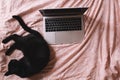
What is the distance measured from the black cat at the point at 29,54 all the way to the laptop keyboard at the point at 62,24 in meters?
0.09

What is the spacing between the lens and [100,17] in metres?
1.54

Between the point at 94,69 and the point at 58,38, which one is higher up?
the point at 58,38

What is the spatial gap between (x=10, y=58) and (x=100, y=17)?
0.64 meters

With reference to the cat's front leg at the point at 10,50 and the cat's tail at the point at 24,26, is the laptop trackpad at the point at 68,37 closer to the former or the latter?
the cat's tail at the point at 24,26

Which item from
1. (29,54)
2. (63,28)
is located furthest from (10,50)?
(63,28)

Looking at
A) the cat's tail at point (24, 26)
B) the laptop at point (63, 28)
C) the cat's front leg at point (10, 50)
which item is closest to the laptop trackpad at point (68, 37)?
the laptop at point (63, 28)

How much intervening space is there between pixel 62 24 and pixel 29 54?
28cm

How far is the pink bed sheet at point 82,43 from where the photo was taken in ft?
4.83

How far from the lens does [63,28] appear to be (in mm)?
1501

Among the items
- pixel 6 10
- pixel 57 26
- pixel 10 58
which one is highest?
pixel 6 10

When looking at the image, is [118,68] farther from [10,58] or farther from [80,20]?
[10,58]

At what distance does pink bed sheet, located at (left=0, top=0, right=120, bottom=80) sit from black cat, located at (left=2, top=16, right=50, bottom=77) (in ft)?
0.14

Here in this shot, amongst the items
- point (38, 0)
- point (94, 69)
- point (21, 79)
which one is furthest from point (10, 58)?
point (94, 69)

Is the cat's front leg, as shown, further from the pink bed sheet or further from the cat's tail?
the cat's tail
